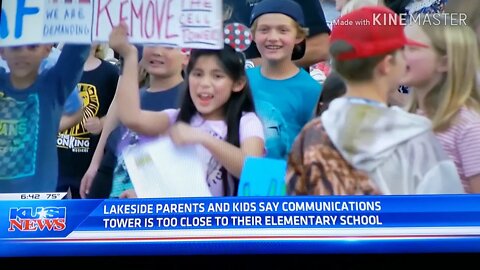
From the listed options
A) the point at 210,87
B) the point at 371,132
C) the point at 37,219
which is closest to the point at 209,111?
the point at 210,87

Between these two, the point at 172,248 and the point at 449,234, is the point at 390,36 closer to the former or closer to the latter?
the point at 449,234

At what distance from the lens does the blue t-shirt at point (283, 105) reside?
3.38 metres

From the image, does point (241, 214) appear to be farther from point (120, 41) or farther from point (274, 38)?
point (120, 41)

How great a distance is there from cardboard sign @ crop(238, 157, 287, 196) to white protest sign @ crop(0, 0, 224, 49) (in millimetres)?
539

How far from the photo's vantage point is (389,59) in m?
3.36

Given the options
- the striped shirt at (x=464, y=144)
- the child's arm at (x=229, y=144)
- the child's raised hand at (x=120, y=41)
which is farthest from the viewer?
the child's raised hand at (x=120, y=41)

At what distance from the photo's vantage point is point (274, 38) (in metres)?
3.45

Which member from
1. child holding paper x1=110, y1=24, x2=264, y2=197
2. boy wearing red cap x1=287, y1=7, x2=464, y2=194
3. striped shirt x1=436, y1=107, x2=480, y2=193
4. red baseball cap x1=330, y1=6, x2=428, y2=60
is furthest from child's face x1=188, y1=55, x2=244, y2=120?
striped shirt x1=436, y1=107, x2=480, y2=193

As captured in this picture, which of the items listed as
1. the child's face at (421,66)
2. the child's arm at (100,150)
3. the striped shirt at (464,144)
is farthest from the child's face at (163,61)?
the striped shirt at (464,144)

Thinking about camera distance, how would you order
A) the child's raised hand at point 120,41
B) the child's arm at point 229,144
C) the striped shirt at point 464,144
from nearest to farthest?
the striped shirt at point 464,144
the child's arm at point 229,144
the child's raised hand at point 120,41

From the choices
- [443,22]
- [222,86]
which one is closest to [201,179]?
[222,86]

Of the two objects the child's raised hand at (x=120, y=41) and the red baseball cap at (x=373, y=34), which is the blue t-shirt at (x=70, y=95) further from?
the red baseball cap at (x=373, y=34)

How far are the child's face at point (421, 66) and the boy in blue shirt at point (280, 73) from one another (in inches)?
15.2

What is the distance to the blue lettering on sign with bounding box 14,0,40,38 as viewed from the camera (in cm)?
359
